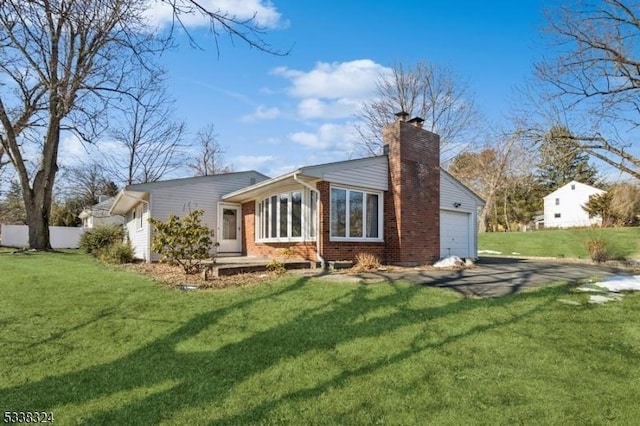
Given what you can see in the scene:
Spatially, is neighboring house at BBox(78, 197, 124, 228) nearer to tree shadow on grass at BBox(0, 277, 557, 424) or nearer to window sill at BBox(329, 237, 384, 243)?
A: window sill at BBox(329, 237, 384, 243)

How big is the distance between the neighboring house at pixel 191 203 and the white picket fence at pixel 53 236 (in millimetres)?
15462

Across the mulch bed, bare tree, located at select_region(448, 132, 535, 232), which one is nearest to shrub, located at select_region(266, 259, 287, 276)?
the mulch bed

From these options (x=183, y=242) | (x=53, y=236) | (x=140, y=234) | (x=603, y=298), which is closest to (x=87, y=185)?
(x=53, y=236)

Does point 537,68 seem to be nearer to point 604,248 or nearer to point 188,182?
point 604,248

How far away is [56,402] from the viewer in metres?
3.91

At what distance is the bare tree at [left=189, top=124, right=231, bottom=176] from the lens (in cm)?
3872

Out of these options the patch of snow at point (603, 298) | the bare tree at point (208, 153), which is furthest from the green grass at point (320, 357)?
the bare tree at point (208, 153)

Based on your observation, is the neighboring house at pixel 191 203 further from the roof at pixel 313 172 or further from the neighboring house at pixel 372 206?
the roof at pixel 313 172

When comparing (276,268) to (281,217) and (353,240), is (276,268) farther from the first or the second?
(281,217)

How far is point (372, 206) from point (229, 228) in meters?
6.68

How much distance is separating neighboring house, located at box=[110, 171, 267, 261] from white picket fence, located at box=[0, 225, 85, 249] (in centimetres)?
1546

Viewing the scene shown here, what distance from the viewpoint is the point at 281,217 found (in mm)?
13289

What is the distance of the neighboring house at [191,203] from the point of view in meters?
14.7

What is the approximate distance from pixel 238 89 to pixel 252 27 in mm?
2722
